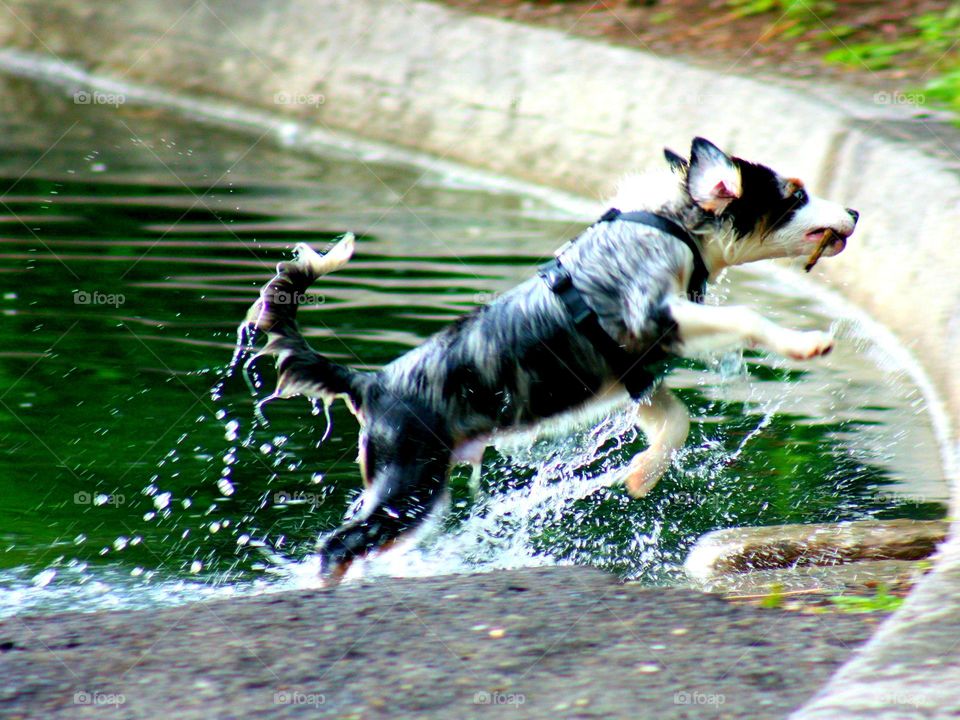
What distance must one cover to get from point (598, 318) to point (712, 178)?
623mm

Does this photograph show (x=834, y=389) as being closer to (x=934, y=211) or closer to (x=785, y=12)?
(x=934, y=211)

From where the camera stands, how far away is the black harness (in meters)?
4.24

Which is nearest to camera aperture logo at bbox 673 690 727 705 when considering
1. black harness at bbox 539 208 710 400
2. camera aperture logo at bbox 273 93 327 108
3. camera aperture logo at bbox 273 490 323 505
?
black harness at bbox 539 208 710 400

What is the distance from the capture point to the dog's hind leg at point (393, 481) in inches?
164

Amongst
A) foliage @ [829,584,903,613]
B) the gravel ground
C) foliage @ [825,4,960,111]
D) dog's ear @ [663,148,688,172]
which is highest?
foliage @ [825,4,960,111]

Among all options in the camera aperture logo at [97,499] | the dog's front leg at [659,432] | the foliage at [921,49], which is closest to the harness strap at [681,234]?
Answer: the dog's front leg at [659,432]

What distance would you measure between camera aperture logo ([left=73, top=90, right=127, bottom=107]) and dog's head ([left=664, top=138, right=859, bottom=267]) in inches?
351

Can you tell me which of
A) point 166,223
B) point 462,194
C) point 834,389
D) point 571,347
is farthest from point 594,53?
point 571,347

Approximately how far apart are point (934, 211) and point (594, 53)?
4142 millimetres

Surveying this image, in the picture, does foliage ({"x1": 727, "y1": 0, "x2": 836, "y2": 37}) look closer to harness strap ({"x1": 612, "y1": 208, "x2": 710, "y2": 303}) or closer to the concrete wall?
the concrete wall

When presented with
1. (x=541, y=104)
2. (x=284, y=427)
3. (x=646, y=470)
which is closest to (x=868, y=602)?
(x=646, y=470)

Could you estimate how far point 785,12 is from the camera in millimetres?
10492

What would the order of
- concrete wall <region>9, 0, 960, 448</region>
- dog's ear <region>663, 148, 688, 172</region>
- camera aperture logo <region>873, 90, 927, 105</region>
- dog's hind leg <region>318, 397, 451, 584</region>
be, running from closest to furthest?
1. dog's hind leg <region>318, 397, 451, 584</region>
2. dog's ear <region>663, 148, 688, 172</region>
3. concrete wall <region>9, 0, 960, 448</region>
4. camera aperture logo <region>873, 90, 927, 105</region>

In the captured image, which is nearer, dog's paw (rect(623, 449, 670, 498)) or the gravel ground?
the gravel ground
